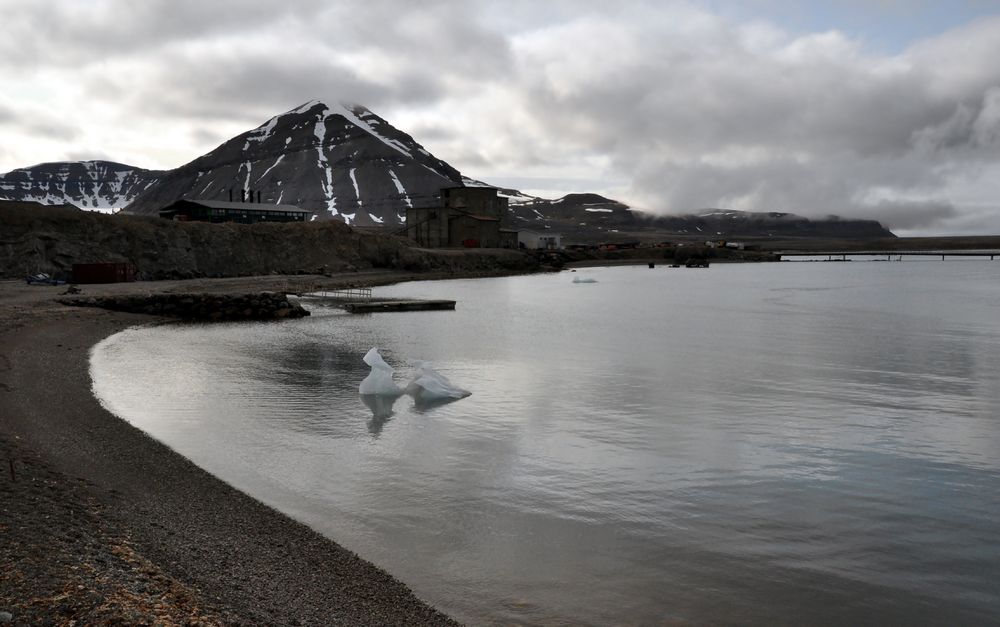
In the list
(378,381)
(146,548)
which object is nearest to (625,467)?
(378,381)

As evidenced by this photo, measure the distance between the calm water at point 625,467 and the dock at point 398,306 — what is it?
15.1m

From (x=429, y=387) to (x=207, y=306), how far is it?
29.1 m

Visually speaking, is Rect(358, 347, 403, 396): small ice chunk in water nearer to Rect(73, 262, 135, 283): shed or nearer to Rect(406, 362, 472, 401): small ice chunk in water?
Rect(406, 362, 472, 401): small ice chunk in water

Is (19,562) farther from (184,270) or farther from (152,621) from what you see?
(184,270)

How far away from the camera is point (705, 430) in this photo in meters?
18.4

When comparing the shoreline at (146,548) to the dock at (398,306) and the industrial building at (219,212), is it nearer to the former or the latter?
the dock at (398,306)

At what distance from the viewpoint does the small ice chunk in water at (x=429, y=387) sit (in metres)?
21.7

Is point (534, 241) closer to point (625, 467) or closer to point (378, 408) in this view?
point (378, 408)

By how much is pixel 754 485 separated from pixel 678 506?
7.27 feet

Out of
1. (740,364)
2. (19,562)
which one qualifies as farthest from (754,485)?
(740,364)

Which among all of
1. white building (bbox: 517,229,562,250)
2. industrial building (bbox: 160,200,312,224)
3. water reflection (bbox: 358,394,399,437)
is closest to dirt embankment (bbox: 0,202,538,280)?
industrial building (bbox: 160,200,312,224)

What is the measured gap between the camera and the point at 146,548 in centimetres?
880

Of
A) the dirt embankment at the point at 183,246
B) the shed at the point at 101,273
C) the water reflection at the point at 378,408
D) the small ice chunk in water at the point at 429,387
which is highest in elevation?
the dirt embankment at the point at 183,246

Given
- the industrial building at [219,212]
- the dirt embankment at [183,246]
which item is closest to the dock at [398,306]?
the dirt embankment at [183,246]
